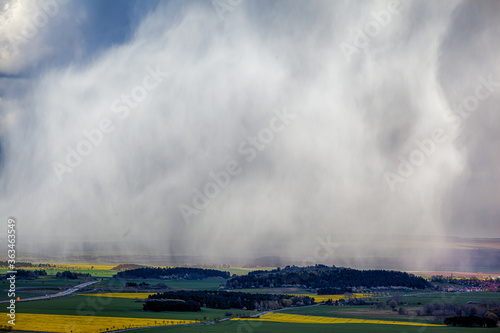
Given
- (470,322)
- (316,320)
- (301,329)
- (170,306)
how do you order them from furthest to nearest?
(170,306) < (316,320) < (470,322) < (301,329)

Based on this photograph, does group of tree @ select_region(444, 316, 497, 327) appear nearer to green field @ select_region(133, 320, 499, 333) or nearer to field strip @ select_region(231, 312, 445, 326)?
field strip @ select_region(231, 312, 445, 326)

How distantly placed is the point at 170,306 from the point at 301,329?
188 ft

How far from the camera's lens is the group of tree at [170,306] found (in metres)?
152

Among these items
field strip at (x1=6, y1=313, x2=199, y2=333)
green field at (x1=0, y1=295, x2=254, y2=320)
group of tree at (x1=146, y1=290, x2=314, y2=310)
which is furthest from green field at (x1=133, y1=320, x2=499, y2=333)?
group of tree at (x1=146, y1=290, x2=314, y2=310)

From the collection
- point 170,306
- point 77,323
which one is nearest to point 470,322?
point 170,306

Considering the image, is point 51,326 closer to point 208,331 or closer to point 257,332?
point 208,331

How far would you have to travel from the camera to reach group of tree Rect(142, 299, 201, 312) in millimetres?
152500

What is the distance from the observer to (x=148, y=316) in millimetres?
136625

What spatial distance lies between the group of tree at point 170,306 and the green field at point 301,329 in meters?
35.4

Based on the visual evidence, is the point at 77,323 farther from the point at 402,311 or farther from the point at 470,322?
the point at 402,311

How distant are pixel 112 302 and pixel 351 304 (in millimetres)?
88094

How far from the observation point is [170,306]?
15675cm

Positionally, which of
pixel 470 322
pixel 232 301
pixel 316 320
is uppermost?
pixel 232 301

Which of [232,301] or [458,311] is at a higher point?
[232,301]
